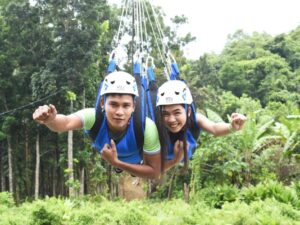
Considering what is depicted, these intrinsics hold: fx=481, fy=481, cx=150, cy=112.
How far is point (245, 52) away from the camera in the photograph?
97.5ft

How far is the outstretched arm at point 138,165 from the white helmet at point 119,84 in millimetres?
305

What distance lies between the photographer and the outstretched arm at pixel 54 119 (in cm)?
230

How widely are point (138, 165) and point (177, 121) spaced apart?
14.0 inches

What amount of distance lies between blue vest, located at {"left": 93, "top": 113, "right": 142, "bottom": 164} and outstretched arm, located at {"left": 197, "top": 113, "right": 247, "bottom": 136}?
0.44 meters

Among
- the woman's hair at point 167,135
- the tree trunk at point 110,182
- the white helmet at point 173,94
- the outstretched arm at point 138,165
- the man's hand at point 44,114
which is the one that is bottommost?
the tree trunk at point 110,182

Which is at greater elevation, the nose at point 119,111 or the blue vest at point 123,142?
the nose at point 119,111

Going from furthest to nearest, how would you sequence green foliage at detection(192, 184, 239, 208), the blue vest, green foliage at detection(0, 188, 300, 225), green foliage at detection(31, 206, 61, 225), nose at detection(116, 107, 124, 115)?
green foliage at detection(192, 184, 239, 208) → green foliage at detection(31, 206, 61, 225) → green foliage at detection(0, 188, 300, 225) → the blue vest → nose at detection(116, 107, 124, 115)

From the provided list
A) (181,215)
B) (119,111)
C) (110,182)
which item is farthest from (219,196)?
(110,182)

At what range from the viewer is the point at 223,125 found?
279 centimetres

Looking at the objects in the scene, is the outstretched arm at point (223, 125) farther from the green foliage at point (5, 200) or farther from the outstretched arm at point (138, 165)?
the green foliage at point (5, 200)

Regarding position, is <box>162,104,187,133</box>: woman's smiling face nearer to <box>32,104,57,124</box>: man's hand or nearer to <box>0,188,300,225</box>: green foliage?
<box>32,104,57,124</box>: man's hand

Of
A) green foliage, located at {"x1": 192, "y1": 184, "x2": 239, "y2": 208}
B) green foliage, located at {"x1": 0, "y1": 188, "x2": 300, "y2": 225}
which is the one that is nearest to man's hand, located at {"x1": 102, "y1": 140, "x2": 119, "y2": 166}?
green foliage, located at {"x1": 0, "y1": 188, "x2": 300, "y2": 225}

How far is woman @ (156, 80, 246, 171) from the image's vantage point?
107 inches

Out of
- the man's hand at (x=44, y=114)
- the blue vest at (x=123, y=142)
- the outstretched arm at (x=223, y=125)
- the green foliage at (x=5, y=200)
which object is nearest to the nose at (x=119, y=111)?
the blue vest at (x=123, y=142)
